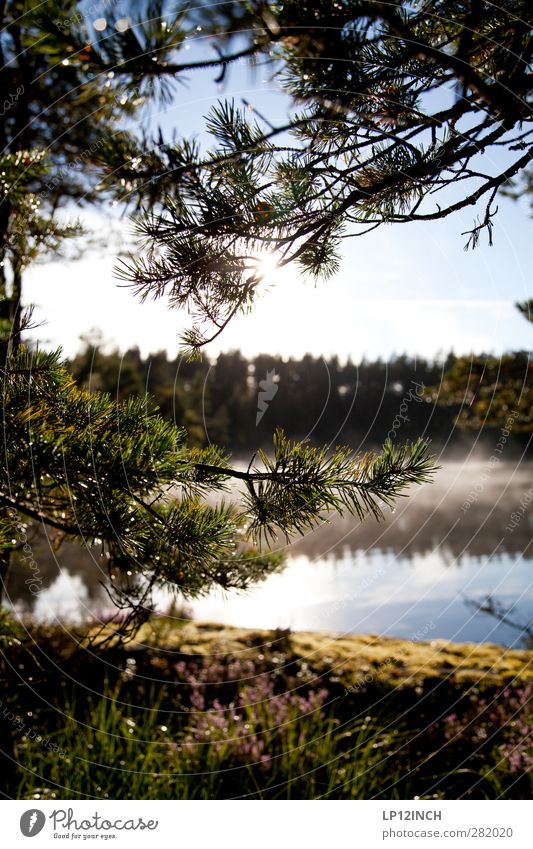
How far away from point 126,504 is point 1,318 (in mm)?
1563

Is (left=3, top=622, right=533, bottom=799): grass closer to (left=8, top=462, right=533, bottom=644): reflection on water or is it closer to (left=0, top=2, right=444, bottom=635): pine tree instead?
(left=8, top=462, right=533, bottom=644): reflection on water

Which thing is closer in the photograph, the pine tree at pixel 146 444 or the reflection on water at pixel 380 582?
the pine tree at pixel 146 444

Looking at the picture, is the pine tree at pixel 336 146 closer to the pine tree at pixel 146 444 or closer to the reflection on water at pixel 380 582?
the pine tree at pixel 146 444

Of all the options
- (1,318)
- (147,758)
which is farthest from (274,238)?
(147,758)

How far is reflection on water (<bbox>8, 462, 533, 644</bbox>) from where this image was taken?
4.07m

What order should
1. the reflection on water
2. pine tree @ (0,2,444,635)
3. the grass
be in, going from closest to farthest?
pine tree @ (0,2,444,635) → the grass → the reflection on water

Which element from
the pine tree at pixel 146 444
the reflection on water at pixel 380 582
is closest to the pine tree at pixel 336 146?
the pine tree at pixel 146 444

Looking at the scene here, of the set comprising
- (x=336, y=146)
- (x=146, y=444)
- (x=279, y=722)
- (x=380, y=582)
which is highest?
(x=336, y=146)

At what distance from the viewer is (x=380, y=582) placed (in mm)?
8055

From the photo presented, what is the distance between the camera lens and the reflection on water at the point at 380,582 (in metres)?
4.07

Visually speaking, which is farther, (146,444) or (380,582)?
(380,582)

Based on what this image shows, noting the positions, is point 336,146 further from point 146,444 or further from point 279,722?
point 279,722
